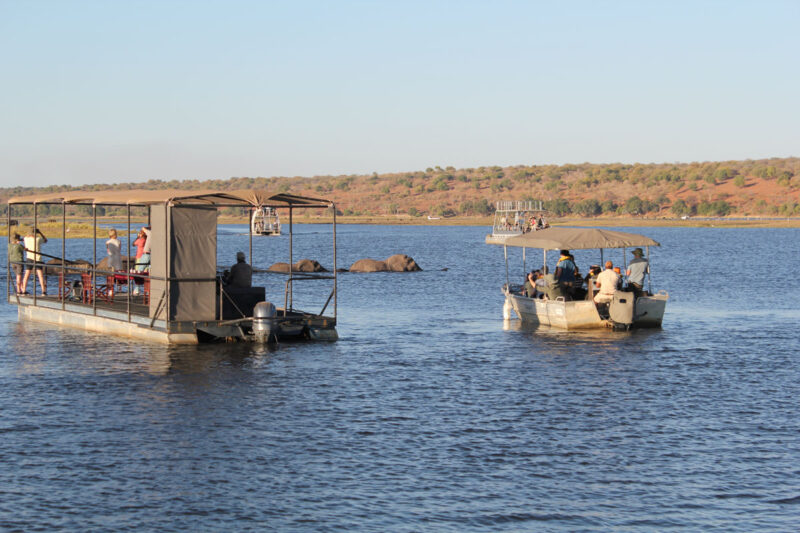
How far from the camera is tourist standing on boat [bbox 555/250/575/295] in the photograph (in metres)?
28.4

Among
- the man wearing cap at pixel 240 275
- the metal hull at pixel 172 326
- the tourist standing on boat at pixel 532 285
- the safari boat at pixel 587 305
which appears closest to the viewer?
the metal hull at pixel 172 326

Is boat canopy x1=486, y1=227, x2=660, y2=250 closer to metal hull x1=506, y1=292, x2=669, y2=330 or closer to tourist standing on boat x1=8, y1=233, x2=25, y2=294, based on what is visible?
metal hull x1=506, y1=292, x2=669, y2=330

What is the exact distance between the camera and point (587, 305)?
91.6 feet

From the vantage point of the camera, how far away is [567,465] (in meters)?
14.1

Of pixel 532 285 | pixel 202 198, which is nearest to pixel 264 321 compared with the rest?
pixel 202 198

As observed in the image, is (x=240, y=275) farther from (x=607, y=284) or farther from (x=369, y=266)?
(x=369, y=266)

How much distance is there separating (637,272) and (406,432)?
542 inches

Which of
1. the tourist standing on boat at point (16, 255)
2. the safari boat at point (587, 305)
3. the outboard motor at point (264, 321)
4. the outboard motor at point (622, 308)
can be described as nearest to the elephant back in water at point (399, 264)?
the safari boat at point (587, 305)

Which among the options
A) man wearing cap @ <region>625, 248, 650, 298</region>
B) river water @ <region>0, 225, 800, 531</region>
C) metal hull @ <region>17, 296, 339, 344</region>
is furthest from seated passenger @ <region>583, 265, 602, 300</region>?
metal hull @ <region>17, 296, 339, 344</region>

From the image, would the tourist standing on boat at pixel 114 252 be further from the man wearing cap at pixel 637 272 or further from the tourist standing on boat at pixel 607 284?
the man wearing cap at pixel 637 272

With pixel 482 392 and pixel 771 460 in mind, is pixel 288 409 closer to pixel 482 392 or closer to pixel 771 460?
pixel 482 392

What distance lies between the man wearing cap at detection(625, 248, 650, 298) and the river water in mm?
1436

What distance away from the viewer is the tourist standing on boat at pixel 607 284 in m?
27.2

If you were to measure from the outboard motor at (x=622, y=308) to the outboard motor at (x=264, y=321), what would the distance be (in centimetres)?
938
